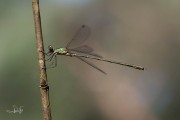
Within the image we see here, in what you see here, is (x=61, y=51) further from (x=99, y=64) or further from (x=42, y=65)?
(x=99, y=64)

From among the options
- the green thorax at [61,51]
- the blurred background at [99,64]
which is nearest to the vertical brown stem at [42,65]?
the green thorax at [61,51]

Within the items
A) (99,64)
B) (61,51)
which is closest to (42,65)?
(61,51)

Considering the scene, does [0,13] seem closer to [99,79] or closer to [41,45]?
[99,79]

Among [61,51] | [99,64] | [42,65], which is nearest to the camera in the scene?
[42,65]

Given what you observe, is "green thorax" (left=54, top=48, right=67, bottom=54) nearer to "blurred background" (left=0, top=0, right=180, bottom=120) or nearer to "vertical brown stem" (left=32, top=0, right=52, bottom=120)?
"vertical brown stem" (left=32, top=0, right=52, bottom=120)

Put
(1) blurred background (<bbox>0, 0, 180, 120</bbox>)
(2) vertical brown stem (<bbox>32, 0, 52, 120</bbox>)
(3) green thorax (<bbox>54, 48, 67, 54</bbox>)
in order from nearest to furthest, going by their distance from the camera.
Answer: (2) vertical brown stem (<bbox>32, 0, 52, 120</bbox>) → (3) green thorax (<bbox>54, 48, 67, 54</bbox>) → (1) blurred background (<bbox>0, 0, 180, 120</bbox>)

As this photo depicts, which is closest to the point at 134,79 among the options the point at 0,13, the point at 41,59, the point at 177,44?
the point at 177,44

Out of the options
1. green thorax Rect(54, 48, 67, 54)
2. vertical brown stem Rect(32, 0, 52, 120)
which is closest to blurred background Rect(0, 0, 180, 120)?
green thorax Rect(54, 48, 67, 54)

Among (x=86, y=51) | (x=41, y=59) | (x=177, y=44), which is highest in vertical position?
(x=41, y=59)
